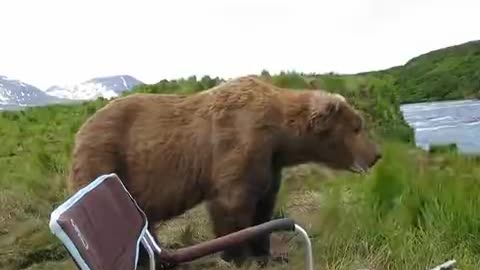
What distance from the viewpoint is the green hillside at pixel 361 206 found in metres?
5.30

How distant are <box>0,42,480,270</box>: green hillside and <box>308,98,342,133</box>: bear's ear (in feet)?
2.20

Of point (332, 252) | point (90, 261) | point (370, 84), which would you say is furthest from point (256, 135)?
point (370, 84)

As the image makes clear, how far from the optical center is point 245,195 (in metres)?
5.25

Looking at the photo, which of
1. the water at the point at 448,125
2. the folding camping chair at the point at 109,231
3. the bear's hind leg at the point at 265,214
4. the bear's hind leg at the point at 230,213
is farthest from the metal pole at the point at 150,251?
the water at the point at 448,125

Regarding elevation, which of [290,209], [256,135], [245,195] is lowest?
[290,209]

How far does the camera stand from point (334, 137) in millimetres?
5605

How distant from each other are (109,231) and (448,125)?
26.8ft

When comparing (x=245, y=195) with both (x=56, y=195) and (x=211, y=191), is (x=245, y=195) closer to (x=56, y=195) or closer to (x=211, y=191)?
(x=211, y=191)

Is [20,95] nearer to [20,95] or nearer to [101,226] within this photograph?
[20,95]

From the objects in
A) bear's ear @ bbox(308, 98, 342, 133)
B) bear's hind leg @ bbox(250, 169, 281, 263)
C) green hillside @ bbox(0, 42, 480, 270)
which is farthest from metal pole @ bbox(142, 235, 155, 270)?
bear's ear @ bbox(308, 98, 342, 133)

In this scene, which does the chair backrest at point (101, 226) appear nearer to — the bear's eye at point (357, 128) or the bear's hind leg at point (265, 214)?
the bear's hind leg at point (265, 214)

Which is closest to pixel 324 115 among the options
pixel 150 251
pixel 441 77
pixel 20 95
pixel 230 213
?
pixel 230 213

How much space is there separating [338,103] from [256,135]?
2.07 ft

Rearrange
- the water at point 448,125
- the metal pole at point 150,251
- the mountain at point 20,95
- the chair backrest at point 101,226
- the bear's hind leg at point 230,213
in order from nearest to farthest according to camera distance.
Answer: the chair backrest at point 101,226
the metal pole at point 150,251
the bear's hind leg at point 230,213
the water at point 448,125
the mountain at point 20,95
